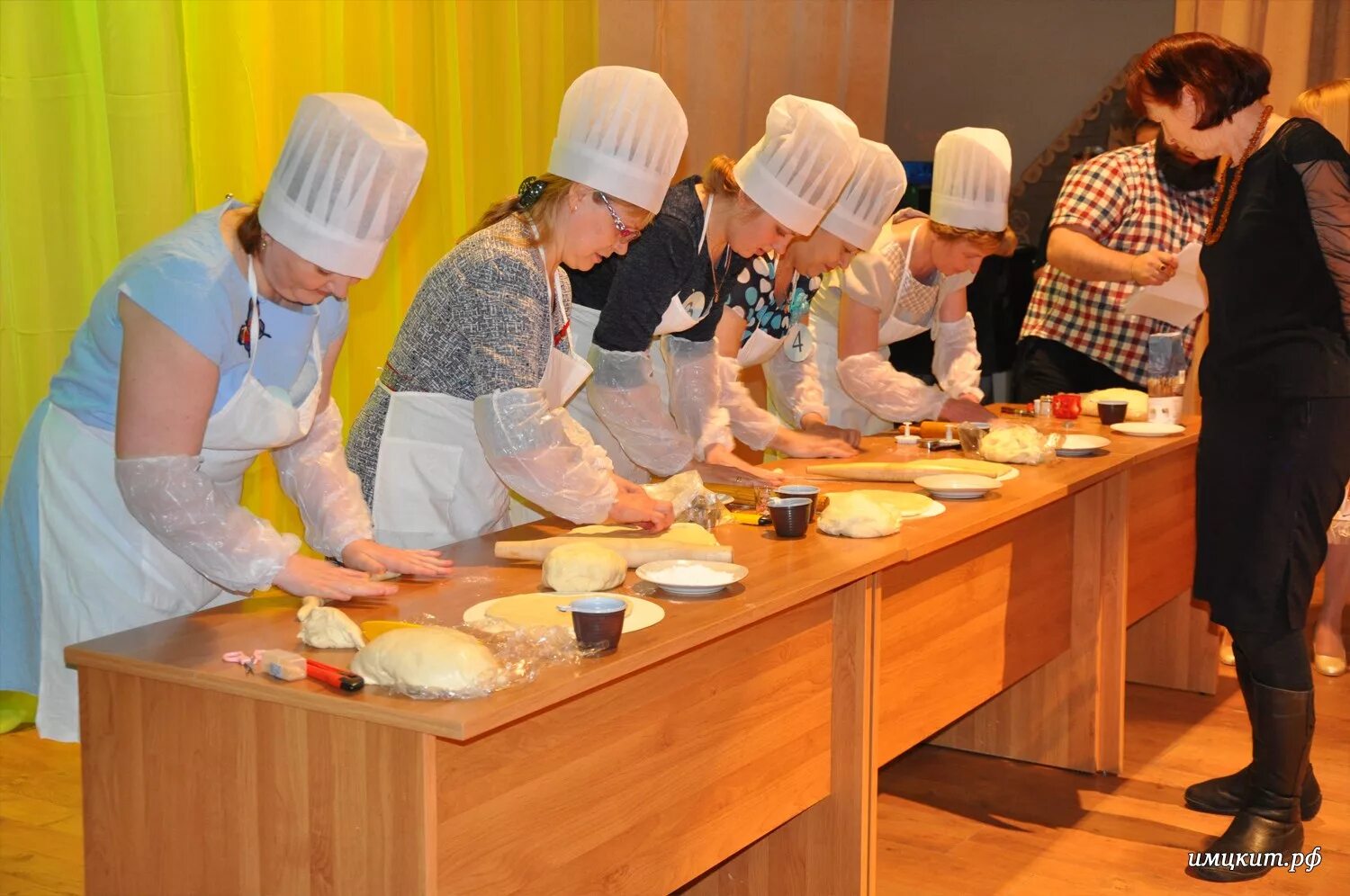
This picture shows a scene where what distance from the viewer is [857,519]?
7.79ft

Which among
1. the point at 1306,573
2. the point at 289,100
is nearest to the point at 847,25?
the point at 289,100

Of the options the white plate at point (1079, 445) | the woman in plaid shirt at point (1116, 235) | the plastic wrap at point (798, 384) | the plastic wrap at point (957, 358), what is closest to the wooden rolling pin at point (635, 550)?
the white plate at point (1079, 445)

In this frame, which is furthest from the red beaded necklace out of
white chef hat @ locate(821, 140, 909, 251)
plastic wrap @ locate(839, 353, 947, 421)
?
plastic wrap @ locate(839, 353, 947, 421)

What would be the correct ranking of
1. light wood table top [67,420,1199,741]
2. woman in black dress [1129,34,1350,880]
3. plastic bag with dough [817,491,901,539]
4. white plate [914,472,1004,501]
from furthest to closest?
white plate [914,472,1004,501] < woman in black dress [1129,34,1350,880] < plastic bag with dough [817,491,901,539] < light wood table top [67,420,1199,741]

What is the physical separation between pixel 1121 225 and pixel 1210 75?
1.53 meters

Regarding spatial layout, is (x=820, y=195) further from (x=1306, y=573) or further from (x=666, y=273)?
(x=1306, y=573)

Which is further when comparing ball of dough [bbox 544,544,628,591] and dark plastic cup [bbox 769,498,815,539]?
dark plastic cup [bbox 769,498,815,539]

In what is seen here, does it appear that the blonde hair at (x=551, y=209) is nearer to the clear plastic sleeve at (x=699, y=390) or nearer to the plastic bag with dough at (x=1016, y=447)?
the clear plastic sleeve at (x=699, y=390)

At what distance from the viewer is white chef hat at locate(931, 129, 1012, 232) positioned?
11.5ft

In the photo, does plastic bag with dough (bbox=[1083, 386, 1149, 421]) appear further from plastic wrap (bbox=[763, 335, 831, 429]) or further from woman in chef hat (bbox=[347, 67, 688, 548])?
woman in chef hat (bbox=[347, 67, 688, 548])

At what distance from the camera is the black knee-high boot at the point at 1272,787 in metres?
2.74

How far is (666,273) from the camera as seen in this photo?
9.02 ft

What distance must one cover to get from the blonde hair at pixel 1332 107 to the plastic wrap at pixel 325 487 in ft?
7.08

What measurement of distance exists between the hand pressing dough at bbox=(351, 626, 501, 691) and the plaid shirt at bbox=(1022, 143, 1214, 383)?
9.51 ft
